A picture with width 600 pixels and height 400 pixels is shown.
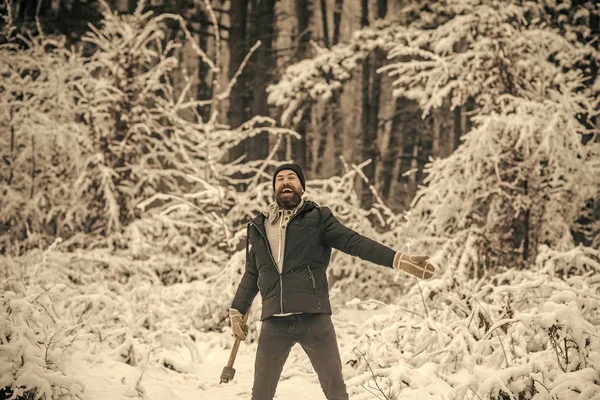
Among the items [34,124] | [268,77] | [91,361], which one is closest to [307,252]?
[91,361]

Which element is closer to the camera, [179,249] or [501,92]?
[501,92]

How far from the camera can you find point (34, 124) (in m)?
10.7

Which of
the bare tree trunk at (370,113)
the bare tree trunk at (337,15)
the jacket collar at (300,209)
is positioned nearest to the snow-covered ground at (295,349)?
the jacket collar at (300,209)

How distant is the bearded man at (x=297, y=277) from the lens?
3.85 meters

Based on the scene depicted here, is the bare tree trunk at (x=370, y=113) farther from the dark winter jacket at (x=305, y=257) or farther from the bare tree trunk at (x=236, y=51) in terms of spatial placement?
the dark winter jacket at (x=305, y=257)

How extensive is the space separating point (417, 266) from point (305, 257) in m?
0.77

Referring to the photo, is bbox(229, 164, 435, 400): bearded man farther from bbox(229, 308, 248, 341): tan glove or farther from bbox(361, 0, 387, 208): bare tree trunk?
bbox(361, 0, 387, 208): bare tree trunk

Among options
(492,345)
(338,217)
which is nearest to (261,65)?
(338,217)

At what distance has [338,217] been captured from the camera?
962cm

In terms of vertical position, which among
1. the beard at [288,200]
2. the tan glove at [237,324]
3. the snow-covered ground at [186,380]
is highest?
the beard at [288,200]

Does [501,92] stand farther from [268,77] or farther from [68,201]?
[68,201]

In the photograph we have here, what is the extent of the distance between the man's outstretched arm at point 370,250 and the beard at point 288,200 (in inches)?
8.2

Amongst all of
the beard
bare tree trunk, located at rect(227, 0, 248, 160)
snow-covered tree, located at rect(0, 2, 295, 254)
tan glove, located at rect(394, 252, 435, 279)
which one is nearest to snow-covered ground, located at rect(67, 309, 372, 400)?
the beard

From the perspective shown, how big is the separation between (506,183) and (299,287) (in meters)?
5.69
